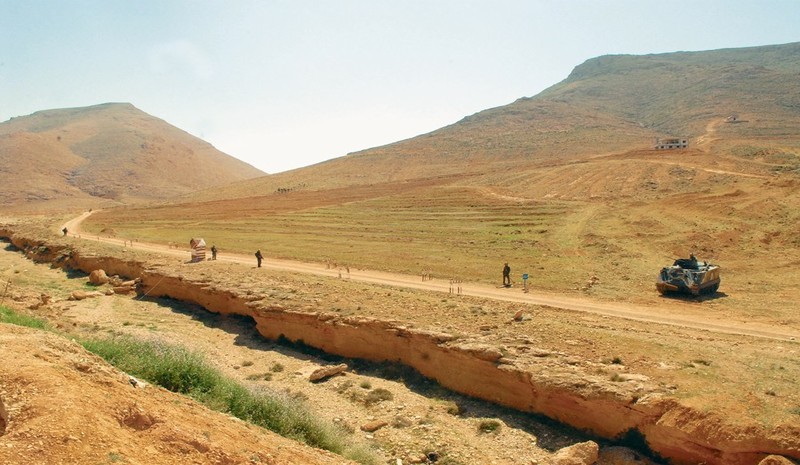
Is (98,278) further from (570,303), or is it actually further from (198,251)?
(570,303)

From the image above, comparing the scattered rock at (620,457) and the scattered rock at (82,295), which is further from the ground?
the scattered rock at (82,295)

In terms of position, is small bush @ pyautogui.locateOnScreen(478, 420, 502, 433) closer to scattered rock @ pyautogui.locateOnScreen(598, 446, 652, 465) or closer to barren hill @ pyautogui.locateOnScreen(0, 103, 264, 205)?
scattered rock @ pyautogui.locateOnScreen(598, 446, 652, 465)

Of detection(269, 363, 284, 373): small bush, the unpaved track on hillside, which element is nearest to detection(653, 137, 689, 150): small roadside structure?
the unpaved track on hillside

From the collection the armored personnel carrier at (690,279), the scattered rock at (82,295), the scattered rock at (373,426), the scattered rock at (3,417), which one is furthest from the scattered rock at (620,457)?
the scattered rock at (82,295)

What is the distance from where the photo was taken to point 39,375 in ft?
23.9

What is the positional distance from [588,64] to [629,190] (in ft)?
543

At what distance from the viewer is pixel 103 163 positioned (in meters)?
127

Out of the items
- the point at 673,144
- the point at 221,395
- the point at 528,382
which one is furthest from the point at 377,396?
the point at 673,144

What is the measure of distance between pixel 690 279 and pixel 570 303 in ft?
16.8

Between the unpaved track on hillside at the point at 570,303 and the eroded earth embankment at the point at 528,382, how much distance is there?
679 centimetres

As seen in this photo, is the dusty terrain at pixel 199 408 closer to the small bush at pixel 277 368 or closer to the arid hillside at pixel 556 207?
the small bush at pixel 277 368

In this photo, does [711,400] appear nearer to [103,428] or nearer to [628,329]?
[628,329]

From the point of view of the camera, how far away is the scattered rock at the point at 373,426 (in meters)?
12.8

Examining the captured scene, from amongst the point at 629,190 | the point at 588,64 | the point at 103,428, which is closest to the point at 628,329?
the point at 103,428
